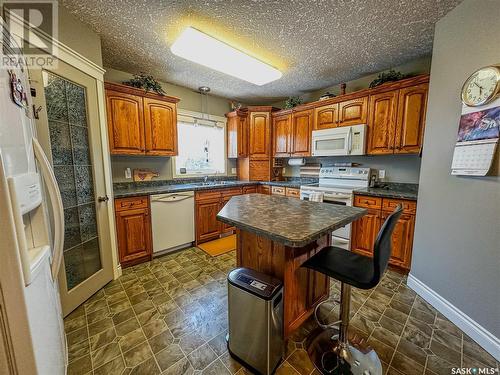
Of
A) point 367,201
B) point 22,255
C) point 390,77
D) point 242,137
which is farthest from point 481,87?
point 242,137

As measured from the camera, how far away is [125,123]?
260 centimetres

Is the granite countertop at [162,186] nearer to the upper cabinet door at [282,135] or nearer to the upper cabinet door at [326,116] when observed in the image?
the upper cabinet door at [282,135]

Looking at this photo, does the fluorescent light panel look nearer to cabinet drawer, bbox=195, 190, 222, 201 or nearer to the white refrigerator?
the white refrigerator

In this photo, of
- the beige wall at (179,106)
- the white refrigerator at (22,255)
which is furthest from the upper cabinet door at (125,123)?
the white refrigerator at (22,255)

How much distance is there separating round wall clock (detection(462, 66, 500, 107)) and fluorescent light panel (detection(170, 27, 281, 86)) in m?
1.80

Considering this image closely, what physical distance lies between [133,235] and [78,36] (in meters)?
2.10

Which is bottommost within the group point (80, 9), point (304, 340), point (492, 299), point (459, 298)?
point (304, 340)

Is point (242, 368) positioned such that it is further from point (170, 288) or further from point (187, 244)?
point (187, 244)

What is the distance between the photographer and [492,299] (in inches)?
56.1

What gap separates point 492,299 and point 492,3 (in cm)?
209

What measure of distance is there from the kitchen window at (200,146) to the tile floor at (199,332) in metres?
2.05

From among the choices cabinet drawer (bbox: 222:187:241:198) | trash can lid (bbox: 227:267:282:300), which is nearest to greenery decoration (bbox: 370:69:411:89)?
cabinet drawer (bbox: 222:187:241:198)

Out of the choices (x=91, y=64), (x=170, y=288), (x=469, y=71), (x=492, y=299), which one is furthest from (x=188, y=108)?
(x=492, y=299)

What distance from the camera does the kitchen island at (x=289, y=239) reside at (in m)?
1.13
